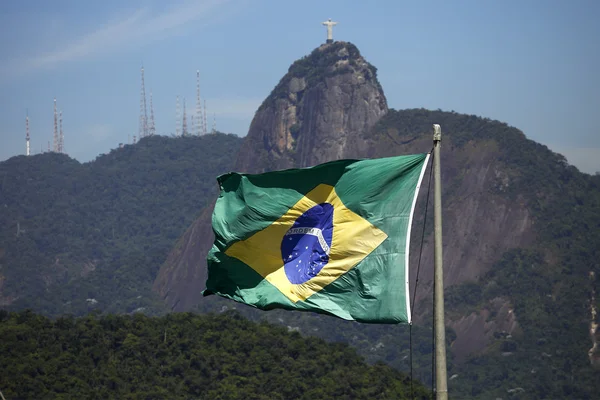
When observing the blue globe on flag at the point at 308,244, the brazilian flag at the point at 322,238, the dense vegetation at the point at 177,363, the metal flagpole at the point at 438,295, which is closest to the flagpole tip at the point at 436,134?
the metal flagpole at the point at 438,295

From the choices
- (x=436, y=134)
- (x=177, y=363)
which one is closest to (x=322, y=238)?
(x=436, y=134)

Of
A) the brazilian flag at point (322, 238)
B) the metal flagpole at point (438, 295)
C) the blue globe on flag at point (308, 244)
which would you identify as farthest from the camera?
the blue globe on flag at point (308, 244)

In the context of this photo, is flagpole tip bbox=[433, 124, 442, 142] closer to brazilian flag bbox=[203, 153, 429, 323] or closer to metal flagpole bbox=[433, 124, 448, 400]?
metal flagpole bbox=[433, 124, 448, 400]

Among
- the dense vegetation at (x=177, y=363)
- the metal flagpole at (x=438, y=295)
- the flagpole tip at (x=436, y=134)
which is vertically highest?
the flagpole tip at (x=436, y=134)

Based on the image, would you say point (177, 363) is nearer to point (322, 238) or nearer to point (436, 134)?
point (322, 238)

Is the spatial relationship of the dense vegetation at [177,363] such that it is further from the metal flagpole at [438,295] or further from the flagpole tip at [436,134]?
the flagpole tip at [436,134]

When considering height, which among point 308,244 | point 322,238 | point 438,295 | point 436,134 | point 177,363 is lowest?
point 177,363

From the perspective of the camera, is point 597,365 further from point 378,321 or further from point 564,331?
point 378,321
